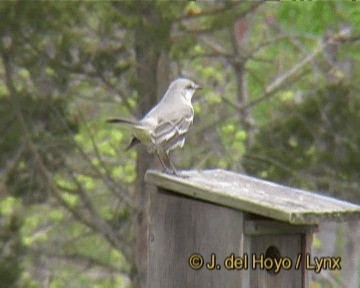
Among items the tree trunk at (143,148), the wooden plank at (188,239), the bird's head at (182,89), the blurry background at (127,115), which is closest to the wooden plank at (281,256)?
the wooden plank at (188,239)

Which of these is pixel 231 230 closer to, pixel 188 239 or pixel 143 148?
pixel 188 239

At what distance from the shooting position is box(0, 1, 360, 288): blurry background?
26.6ft

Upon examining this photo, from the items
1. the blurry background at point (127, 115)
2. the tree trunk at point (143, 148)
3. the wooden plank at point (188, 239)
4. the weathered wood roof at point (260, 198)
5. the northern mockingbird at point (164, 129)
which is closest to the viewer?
the weathered wood roof at point (260, 198)

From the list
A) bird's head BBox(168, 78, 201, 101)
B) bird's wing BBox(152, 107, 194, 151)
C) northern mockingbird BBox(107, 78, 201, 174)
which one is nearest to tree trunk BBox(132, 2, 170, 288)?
bird's head BBox(168, 78, 201, 101)

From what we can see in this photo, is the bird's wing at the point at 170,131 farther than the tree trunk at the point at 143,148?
No

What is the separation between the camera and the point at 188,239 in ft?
12.8

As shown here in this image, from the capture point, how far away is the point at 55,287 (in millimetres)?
9820

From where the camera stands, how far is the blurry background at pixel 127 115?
8.11 metres

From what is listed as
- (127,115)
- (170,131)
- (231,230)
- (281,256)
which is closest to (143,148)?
(127,115)

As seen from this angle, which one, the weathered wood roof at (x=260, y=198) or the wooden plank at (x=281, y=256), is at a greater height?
the weathered wood roof at (x=260, y=198)

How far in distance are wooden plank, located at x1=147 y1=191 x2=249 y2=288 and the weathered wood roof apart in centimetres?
7

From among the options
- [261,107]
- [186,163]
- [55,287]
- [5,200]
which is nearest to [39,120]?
[5,200]

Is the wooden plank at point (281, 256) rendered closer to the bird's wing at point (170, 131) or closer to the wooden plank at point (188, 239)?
the wooden plank at point (188, 239)

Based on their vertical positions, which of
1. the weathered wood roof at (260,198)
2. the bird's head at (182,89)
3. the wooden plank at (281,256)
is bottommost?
the wooden plank at (281,256)
